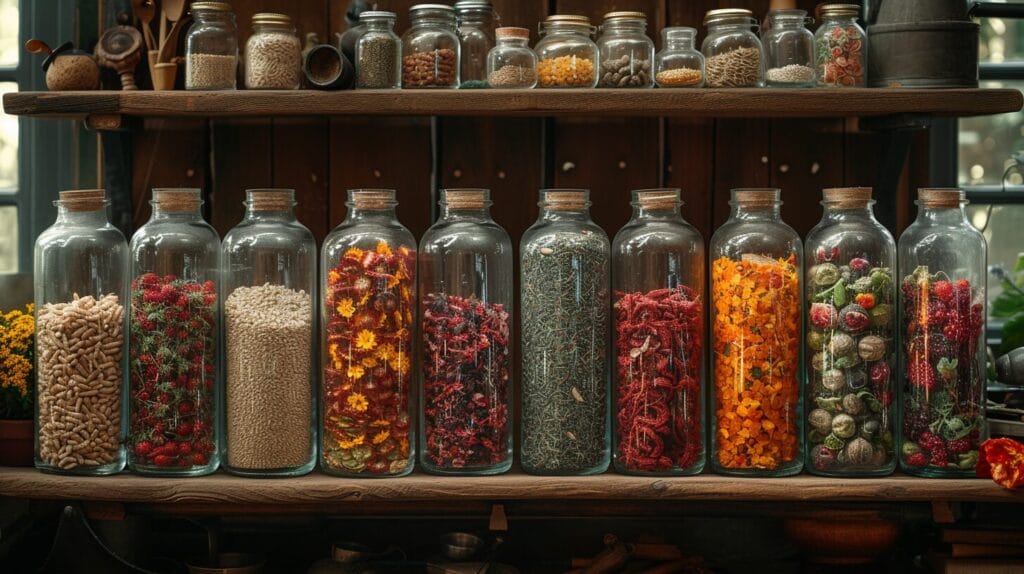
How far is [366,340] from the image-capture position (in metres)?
1.58

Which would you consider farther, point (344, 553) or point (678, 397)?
point (344, 553)

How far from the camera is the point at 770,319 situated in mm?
1580

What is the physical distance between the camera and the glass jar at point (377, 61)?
1650mm

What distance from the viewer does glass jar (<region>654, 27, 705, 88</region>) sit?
1655 mm

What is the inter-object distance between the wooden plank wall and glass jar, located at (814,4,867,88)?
0.68 ft

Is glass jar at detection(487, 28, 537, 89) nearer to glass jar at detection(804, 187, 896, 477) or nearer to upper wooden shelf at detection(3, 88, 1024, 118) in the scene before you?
upper wooden shelf at detection(3, 88, 1024, 118)

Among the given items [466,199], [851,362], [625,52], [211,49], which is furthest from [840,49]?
[211,49]

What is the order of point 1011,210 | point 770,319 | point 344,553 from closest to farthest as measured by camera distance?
point 770,319, point 344,553, point 1011,210

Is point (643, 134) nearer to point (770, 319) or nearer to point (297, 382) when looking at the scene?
point (770, 319)

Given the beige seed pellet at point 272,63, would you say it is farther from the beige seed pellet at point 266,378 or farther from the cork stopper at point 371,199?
the beige seed pellet at point 266,378

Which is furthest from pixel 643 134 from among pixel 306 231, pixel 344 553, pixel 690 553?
pixel 344 553

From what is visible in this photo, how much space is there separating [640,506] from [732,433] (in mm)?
240

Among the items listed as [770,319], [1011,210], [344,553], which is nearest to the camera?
[770,319]

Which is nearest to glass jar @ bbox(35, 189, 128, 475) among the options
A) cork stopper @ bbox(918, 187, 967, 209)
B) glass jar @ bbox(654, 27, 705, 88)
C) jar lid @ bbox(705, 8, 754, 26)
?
glass jar @ bbox(654, 27, 705, 88)
